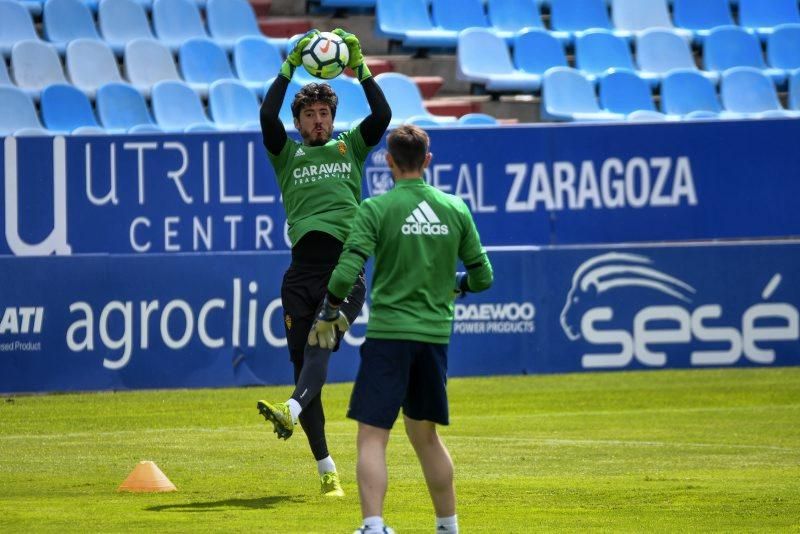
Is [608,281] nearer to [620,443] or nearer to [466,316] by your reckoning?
[466,316]

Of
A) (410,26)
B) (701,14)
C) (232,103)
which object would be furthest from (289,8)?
(701,14)

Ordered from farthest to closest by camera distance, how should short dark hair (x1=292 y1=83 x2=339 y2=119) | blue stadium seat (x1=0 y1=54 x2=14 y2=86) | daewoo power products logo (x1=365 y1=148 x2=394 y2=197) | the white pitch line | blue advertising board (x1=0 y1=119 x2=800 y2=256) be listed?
blue stadium seat (x1=0 y1=54 x2=14 y2=86) < daewoo power products logo (x1=365 y1=148 x2=394 y2=197) < blue advertising board (x1=0 y1=119 x2=800 y2=256) < the white pitch line < short dark hair (x1=292 y1=83 x2=339 y2=119)

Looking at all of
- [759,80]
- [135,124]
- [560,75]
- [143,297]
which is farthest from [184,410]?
[759,80]

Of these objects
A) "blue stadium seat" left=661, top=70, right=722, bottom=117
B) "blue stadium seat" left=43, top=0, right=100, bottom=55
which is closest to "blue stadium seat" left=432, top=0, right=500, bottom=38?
"blue stadium seat" left=661, top=70, right=722, bottom=117

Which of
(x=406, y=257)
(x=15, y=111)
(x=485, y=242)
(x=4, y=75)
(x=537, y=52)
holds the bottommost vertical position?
(x=406, y=257)

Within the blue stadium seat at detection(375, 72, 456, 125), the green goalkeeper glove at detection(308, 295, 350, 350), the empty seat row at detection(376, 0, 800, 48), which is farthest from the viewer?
the empty seat row at detection(376, 0, 800, 48)

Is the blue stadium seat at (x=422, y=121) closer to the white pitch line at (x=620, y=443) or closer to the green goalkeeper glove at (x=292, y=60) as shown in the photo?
the white pitch line at (x=620, y=443)

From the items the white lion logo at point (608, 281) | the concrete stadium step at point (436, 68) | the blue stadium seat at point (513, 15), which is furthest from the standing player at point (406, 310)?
the blue stadium seat at point (513, 15)

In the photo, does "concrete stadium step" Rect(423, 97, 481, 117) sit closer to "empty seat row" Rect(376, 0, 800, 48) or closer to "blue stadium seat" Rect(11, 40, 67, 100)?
"empty seat row" Rect(376, 0, 800, 48)

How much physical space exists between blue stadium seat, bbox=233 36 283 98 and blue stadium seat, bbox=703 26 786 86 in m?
6.73

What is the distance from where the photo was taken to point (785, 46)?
Result: 75.4 feet

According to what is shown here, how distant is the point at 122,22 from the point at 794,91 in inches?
367

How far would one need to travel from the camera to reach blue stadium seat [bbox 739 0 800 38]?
23734 millimetres

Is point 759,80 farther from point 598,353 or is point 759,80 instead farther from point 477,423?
point 477,423
